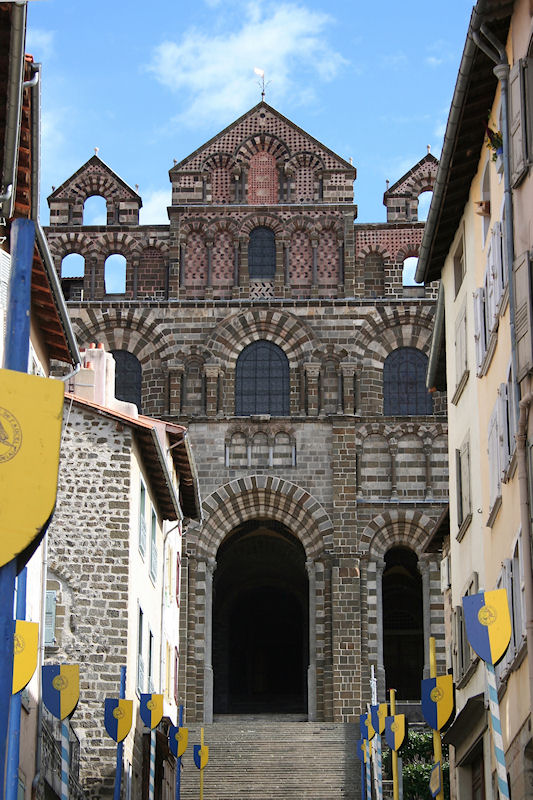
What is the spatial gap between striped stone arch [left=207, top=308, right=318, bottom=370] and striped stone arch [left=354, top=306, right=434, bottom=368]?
4.55 ft

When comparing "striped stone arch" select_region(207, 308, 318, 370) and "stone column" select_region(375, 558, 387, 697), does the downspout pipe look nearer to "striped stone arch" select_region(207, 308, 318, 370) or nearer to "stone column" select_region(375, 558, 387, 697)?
"stone column" select_region(375, 558, 387, 697)

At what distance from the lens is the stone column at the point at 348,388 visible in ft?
Result: 127

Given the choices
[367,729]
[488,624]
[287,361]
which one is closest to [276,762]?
[367,729]

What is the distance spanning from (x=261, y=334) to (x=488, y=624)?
1106 inches

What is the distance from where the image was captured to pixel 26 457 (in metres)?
8.29

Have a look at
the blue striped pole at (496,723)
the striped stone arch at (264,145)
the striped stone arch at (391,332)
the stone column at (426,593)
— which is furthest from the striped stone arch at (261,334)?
the blue striped pole at (496,723)

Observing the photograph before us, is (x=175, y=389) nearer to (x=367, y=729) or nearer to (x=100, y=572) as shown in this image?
(x=367, y=729)

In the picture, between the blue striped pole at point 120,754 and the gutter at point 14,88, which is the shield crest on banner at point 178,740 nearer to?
the blue striped pole at point 120,754

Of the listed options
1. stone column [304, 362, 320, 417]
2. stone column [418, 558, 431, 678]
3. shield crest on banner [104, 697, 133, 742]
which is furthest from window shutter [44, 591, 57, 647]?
stone column [304, 362, 320, 417]

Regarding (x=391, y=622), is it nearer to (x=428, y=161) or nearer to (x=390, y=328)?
(x=390, y=328)

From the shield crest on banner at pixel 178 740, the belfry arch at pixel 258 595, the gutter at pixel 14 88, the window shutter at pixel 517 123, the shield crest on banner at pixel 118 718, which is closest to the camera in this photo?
the gutter at pixel 14 88

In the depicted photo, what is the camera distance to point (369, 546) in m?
38.1

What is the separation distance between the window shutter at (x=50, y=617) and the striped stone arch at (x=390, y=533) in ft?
52.8

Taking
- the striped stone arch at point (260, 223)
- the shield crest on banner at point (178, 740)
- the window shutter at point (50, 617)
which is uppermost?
the striped stone arch at point (260, 223)
